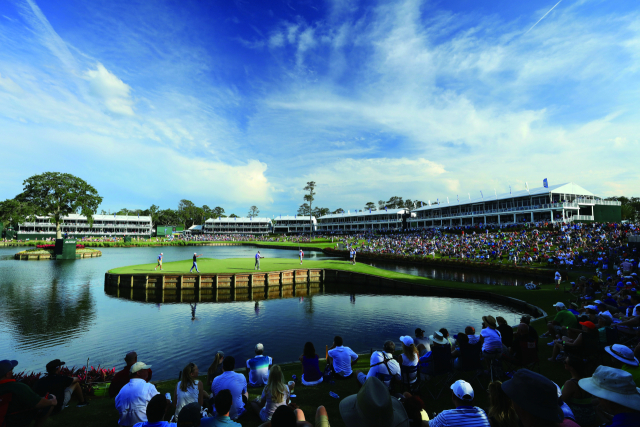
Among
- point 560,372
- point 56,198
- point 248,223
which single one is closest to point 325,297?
point 560,372

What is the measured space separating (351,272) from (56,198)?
8264 centimetres

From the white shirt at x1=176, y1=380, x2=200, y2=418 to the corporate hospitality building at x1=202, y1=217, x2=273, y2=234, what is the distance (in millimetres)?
138601

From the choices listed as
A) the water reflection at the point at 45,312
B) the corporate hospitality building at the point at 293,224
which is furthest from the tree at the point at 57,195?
the corporate hospitality building at the point at 293,224

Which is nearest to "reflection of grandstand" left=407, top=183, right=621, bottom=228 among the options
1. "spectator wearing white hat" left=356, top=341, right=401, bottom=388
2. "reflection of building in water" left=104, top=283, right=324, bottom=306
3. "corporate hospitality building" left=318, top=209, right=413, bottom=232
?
"corporate hospitality building" left=318, top=209, right=413, bottom=232

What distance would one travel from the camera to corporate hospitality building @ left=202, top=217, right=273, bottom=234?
144875 millimetres

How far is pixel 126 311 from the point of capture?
20.8 meters

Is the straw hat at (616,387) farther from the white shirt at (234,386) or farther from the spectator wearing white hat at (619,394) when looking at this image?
the white shirt at (234,386)

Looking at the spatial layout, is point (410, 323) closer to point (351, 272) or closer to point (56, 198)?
point (351, 272)

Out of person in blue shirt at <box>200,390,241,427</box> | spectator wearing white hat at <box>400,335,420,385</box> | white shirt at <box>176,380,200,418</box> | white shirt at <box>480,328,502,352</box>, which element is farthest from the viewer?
white shirt at <box>480,328,502,352</box>

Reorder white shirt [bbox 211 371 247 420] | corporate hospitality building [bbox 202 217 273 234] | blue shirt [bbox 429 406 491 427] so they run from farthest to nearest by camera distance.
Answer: corporate hospitality building [bbox 202 217 273 234] < white shirt [bbox 211 371 247 420] < blue shirt [bbox 429 406 491 427]

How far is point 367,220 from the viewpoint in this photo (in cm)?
11850

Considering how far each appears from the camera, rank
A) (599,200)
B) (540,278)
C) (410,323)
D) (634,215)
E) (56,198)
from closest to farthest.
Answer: (410,323), (540,278), (599,200), (56,198), (634,215)

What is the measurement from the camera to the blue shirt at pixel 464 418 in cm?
366

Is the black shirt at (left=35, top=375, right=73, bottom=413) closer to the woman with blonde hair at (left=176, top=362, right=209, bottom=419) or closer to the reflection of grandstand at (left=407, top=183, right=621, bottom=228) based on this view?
the woman with blonde hair at (left=176, top=362, right=209, bottom=419)
